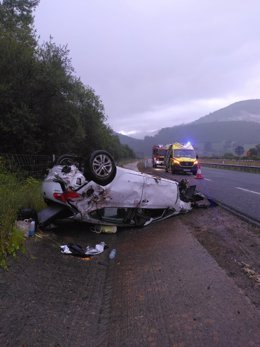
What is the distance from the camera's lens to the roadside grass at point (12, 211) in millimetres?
5777

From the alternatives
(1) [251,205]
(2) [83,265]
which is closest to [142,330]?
(2) [83,265]

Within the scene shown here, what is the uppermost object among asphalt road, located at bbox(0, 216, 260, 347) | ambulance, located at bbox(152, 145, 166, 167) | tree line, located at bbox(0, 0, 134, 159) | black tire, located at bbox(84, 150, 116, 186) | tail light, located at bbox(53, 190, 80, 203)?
tree line, located at bbox(0, 0, 134, 159)

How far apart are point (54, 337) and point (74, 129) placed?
18052mm

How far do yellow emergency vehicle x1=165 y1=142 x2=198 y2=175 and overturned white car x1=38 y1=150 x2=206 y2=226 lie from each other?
22.6 m

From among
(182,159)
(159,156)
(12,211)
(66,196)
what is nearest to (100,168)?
(66,196)

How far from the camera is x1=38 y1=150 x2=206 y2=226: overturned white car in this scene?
25.7 ft

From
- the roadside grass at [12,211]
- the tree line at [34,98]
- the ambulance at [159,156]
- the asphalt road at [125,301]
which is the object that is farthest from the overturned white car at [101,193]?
the ambulance at [159,156]

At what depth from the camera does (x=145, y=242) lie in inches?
307

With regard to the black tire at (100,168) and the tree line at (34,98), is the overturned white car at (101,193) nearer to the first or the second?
the black tire at (100,168)

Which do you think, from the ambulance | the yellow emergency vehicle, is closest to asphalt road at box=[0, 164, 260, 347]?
the yellow emergency vehicle

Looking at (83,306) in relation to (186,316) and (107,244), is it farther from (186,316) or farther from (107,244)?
(107,244)

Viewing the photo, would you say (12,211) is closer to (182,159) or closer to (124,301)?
(124,301)

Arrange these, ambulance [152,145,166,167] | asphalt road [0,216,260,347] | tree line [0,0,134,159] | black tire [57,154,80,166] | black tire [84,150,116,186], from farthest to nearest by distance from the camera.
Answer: ambulance [152,145,166,167]
tree line [0,0,134,159]
black tire [57,154,80,166]
black tire [84,150,116,186]
asphalt road [0,216,260,347]

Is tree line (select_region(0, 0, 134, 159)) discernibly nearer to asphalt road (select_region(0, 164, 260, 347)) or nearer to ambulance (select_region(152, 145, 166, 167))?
asphalt road (select_region(0, 164, 260, 347))
